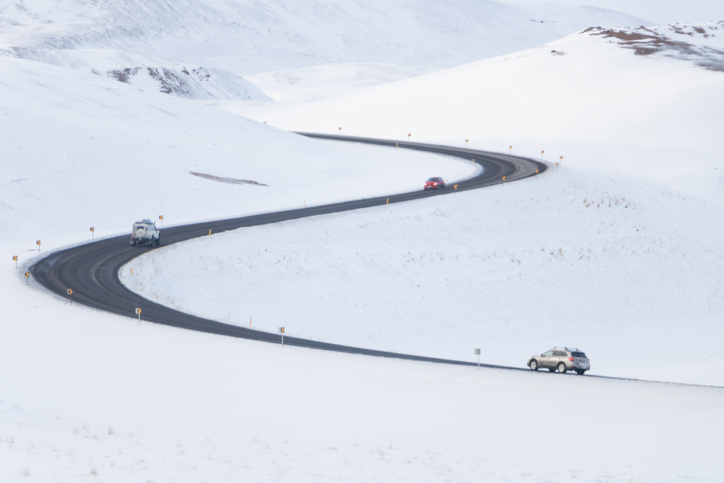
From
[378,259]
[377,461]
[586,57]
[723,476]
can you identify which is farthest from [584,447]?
[586,57]

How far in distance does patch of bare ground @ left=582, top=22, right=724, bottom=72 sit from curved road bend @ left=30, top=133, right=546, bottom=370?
191 feet

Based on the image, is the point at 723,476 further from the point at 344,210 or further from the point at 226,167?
the point at 226,167

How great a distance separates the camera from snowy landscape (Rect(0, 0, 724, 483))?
16672 mm

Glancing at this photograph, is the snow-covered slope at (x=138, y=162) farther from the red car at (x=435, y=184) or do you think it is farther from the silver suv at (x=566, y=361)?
the silver suv at (x=566, y=361)

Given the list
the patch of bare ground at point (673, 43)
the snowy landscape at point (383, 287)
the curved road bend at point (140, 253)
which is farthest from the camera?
the patch of bare ground at point (673, 43)

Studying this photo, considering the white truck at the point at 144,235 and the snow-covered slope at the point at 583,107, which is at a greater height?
the snow-covered slope at the point at 583,107

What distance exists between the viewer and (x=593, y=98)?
99750 millimetres

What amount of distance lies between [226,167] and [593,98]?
54187 millimetres

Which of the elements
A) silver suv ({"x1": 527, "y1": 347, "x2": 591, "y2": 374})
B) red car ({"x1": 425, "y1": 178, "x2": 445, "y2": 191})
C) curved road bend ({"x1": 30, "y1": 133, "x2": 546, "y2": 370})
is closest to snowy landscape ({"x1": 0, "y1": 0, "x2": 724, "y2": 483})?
curved road bend ({"x1": 30, "y1": 133, "x2": 546, "y2": 370})

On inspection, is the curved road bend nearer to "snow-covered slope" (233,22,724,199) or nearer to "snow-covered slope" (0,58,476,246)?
"snow-covered slope" (0,58,476,246)

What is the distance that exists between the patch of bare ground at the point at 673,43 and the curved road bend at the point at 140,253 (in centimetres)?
5809

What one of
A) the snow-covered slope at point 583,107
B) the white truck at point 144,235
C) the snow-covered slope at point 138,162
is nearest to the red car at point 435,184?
the snow-covered slope at point 138,162

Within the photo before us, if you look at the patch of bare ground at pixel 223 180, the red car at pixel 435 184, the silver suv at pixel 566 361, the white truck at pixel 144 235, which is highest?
the red car at pixel 435 184

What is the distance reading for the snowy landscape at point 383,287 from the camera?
656 inches
